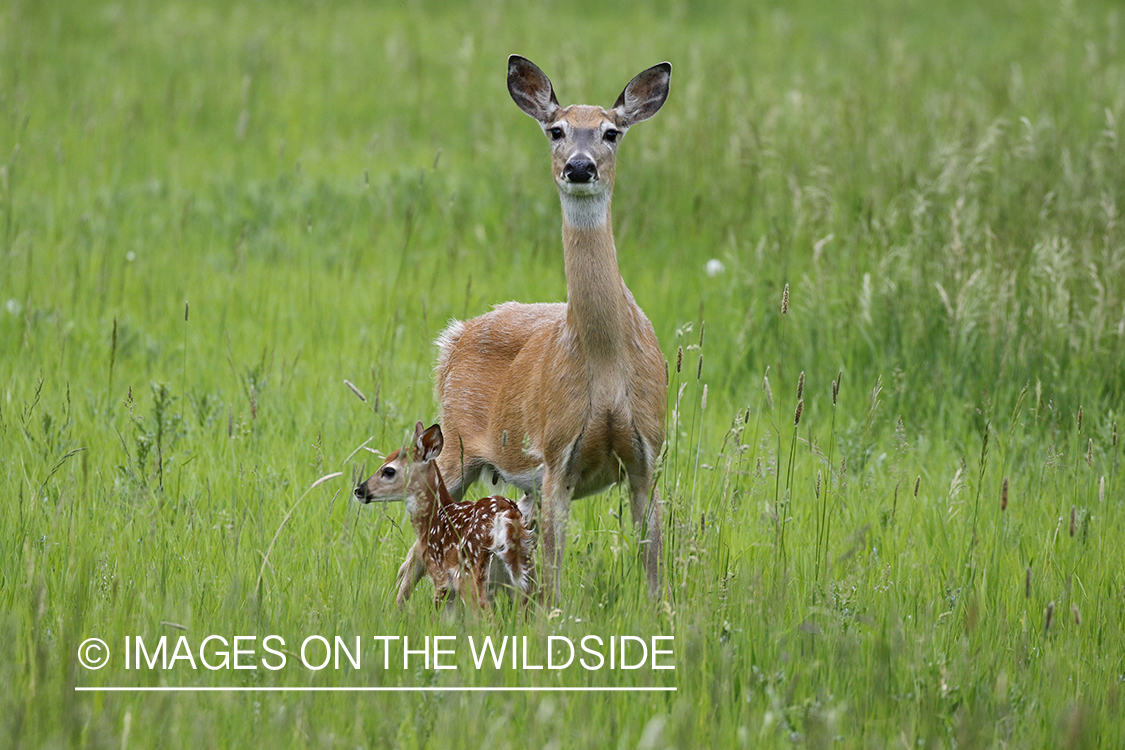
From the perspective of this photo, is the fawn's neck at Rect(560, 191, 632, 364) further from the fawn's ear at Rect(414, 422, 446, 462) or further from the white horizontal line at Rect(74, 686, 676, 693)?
the white horizontal line at Rect(74, 686, 676, 693)

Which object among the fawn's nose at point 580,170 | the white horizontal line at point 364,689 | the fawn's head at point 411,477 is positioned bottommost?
the white horizontal line at point 364,689

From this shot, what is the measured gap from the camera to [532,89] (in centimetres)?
484

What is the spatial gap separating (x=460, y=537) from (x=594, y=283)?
3.38 ft

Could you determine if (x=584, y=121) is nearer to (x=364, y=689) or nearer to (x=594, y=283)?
(x=594, y=283)

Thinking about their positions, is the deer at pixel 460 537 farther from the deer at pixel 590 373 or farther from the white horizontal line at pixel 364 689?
the white horizontal line at pixel 364 689

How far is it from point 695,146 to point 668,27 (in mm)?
7277

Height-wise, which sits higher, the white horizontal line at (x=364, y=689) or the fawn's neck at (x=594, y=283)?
the fawn's neck at (x=594, y=283)

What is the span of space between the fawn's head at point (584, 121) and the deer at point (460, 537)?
1.09 m

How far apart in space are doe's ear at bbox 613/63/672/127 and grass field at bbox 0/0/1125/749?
1.12 metres

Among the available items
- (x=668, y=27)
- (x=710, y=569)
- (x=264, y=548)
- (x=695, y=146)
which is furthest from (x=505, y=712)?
(x=668, y=27)

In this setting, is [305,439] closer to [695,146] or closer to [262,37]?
[695,146]

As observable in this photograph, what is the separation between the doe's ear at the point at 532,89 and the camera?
15.7 ft

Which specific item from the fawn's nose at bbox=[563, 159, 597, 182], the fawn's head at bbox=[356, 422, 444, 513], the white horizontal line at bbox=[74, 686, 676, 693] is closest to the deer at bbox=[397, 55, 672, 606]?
the fawn's nose at bbox=[563, 159, 597, 182]

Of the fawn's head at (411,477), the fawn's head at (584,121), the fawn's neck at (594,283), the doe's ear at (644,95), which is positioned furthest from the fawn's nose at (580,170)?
the fawn's head at (411,477)
